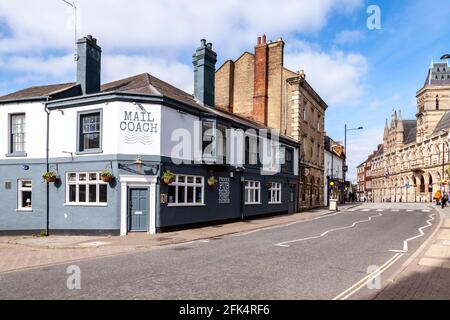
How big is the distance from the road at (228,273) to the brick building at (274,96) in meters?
20.4

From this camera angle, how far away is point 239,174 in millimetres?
22609

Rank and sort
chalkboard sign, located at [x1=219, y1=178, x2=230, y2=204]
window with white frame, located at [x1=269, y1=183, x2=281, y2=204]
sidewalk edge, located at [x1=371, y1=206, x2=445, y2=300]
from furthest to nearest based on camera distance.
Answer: window with white frame, located at [x1=269, y1=183, x2=281, y2=204]
chalkboard sign, located at [x1=219, y1=178, x2=230, y2=204]
sidewalk edge, located at [x1=371, y1=206, x2=445, y2=300]

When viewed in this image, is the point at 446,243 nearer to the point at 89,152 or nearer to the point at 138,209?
the point at 138,209

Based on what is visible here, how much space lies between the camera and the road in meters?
6.79

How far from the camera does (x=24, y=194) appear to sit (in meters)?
17.4

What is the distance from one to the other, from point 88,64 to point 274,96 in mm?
19130

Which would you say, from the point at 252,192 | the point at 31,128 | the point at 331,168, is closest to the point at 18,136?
the point at 31,128

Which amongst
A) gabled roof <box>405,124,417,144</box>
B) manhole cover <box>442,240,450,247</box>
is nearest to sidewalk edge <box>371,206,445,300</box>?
manhole cover <box>442,240,450,247</box>

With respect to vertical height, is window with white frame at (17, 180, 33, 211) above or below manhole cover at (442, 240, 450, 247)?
above

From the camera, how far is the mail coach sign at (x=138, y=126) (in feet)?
52.9

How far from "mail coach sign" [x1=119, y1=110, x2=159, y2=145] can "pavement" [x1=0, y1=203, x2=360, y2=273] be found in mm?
4377

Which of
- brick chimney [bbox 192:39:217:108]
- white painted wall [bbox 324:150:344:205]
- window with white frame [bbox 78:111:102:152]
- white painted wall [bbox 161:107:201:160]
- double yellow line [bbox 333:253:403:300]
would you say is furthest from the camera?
white painted wall [bbox 324:150:344:205]

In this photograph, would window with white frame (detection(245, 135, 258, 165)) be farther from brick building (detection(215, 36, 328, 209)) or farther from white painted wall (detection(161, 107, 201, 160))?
brick building (detection(215, 36, 328, 209))

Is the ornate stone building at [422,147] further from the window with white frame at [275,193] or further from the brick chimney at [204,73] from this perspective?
the brick chimney at [204,73]
